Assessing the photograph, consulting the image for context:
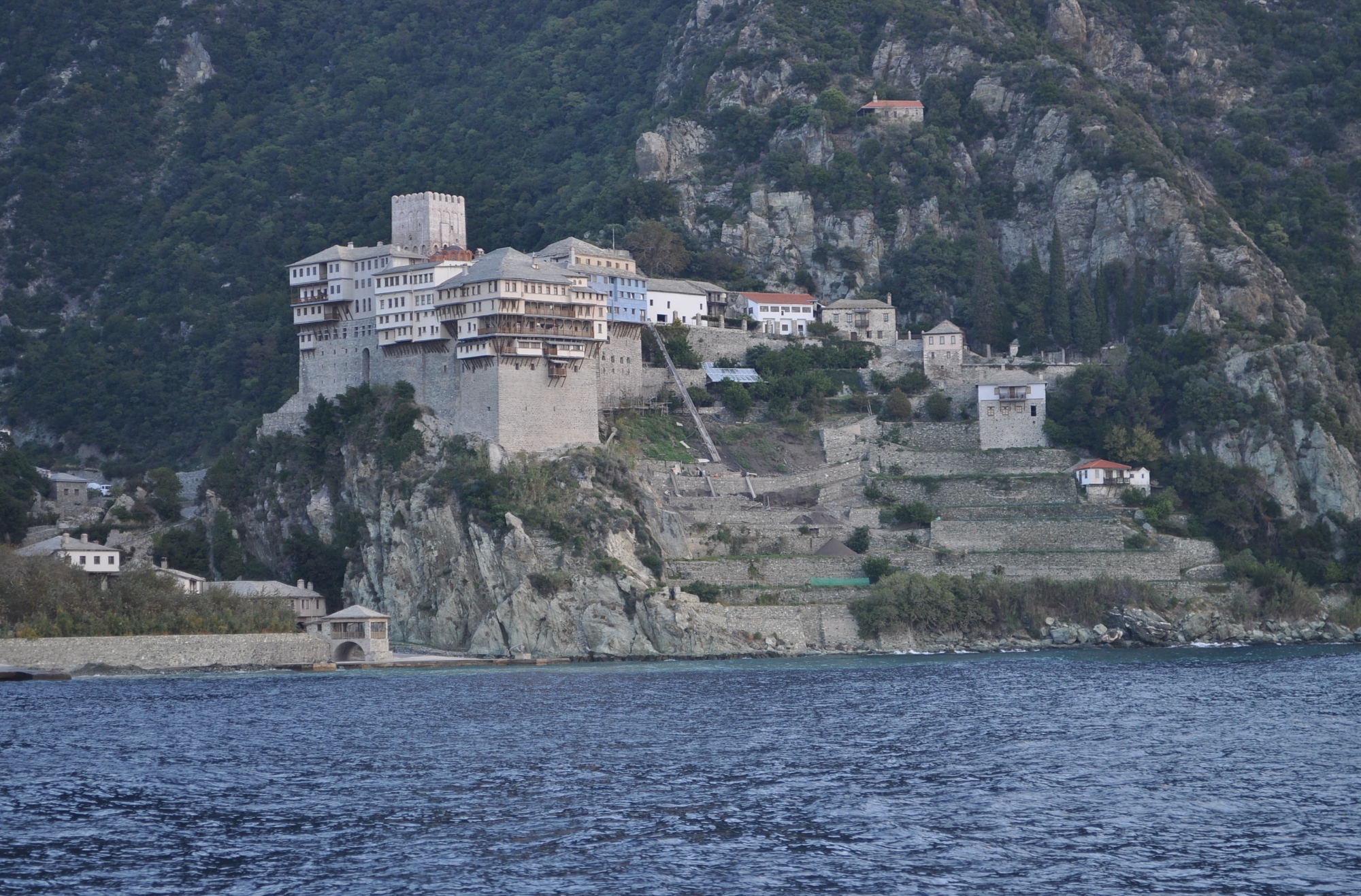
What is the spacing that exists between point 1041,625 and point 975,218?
35.0 meters

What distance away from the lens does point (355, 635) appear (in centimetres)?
7181

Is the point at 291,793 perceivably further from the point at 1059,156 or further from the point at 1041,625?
the point at 1059,156

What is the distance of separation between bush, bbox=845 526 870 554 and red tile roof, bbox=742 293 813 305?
65.4 ft

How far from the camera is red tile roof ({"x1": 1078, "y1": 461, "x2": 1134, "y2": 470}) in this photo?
82250 millimetres

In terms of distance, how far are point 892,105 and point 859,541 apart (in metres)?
39.7

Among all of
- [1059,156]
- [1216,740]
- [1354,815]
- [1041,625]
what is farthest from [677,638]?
[1059,156]

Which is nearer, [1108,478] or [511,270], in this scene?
[511,270]

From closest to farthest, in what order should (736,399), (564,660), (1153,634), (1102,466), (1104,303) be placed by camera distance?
1. (564,660)
2. (1153,634)
3. (1102,466)
4. (736,399)
5. (1104,303)

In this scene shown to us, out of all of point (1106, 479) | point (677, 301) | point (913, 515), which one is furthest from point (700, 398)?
A: point (1106, 479)

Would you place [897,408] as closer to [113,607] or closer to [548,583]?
[548,583]

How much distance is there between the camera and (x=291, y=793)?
3778 centimetres

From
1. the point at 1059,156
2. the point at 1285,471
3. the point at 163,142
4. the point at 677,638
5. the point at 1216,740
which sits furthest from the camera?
the point at 163,142

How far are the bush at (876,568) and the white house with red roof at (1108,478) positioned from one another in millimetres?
11968

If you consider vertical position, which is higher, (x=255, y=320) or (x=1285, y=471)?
(x=255, y=320)
